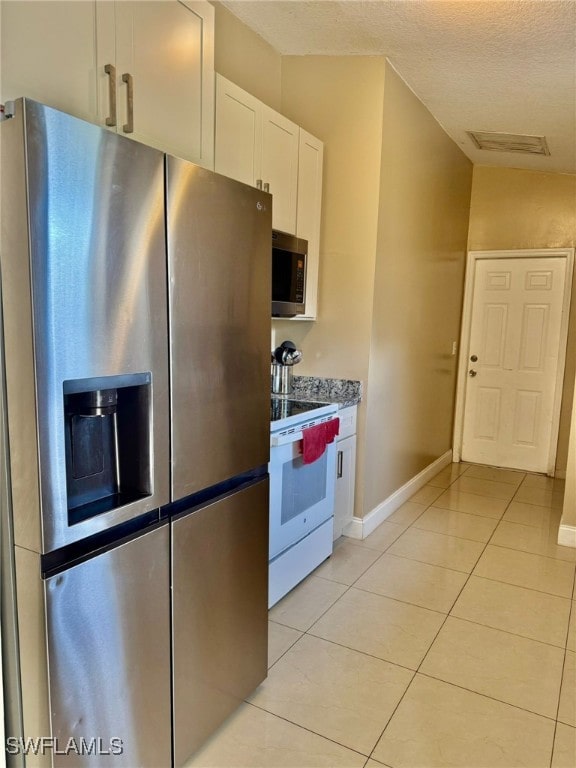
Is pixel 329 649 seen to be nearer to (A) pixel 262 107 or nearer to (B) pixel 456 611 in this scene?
(B) pixel 456 611

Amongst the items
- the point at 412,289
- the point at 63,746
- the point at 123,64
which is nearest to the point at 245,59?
the point at 123,64

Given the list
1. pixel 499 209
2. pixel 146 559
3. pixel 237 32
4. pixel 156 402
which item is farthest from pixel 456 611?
pixel 499 209

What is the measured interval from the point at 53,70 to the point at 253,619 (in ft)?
5.97

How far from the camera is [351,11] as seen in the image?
242 cm

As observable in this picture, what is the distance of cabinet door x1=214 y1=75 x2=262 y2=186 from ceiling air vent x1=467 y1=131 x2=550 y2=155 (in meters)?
2.20

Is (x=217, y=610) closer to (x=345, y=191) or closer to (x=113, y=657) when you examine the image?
(x=113, y=657)

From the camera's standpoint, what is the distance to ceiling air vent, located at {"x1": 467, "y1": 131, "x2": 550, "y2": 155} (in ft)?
12.5

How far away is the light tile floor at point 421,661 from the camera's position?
1713mm

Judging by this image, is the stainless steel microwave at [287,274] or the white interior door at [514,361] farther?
the white interior door at [514,361]

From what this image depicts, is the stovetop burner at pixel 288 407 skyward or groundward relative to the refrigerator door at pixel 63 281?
groundward

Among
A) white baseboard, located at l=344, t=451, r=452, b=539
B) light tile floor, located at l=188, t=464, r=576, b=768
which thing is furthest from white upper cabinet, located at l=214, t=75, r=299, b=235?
light tile floor, located at l=188, t=464, r=576, b=768

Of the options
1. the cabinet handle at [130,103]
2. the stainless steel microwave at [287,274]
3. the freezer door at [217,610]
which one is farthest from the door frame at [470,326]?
the cabinet handle at [130,103]

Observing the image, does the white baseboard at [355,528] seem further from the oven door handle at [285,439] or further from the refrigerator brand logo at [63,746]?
the refrigerator brand logo at [63,746]

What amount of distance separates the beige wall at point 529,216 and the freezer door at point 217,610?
3942 millimetres
